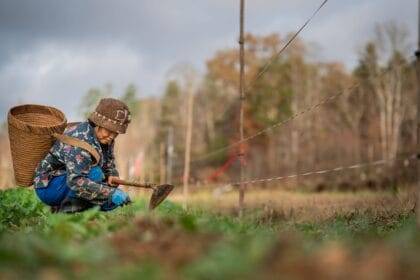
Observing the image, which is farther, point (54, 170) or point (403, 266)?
point (54, 170)

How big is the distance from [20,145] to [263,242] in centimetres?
442

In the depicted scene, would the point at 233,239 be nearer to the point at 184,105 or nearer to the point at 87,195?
the point at 87,195

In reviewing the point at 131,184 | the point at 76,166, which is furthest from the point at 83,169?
the point at 131,184

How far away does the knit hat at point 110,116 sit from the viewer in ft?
20.2

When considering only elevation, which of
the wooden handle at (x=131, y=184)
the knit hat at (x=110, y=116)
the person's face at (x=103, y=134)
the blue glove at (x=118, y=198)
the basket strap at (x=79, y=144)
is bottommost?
the blue glove at (x=118, y=198)

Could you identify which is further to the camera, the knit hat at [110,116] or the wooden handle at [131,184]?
the wooden handle at [131,184]

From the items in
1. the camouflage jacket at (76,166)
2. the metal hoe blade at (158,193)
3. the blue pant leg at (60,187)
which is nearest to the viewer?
the camouflage jacket at (76,166)

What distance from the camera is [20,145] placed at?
641 cm

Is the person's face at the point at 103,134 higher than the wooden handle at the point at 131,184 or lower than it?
higher

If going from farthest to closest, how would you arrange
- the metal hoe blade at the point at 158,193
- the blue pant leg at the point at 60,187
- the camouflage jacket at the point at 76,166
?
the blue pant leg at the point at 60,187, the metal hoe blade at the point at 158,193, the camouflage jacket at the point at 76,166

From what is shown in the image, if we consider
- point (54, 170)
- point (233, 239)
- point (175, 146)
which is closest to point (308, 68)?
point (175, 146)

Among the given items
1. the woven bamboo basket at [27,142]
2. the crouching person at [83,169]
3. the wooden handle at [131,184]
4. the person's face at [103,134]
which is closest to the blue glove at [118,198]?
the crouching person at [83,169]

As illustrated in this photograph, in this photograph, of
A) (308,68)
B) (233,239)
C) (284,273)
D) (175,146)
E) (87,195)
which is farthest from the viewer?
(175,146)

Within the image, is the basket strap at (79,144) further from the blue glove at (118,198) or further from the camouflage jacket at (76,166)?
the blue glove at (118,198)
